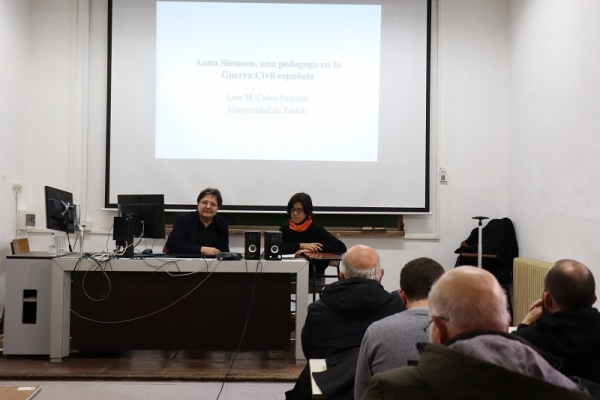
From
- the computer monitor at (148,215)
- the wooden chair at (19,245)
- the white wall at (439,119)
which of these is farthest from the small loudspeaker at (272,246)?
the wooden chair at (19,245)

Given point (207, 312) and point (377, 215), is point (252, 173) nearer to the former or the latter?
point (377, 215)

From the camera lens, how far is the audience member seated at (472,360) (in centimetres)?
106

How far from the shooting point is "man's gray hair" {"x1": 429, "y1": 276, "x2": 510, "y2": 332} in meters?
1.23

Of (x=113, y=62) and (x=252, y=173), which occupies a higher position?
(x=113, y=62)

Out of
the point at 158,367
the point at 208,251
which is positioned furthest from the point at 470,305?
the point at 208,251

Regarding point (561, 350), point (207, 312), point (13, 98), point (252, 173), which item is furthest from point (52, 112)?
point (561, 350)

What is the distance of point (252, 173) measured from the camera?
627 centimetres

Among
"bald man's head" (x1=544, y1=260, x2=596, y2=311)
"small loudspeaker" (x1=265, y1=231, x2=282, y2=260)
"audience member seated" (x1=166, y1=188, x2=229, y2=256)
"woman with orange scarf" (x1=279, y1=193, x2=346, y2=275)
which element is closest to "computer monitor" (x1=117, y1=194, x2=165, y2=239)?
"audience member seated" (x1=166, y1=188, x2=229, y2=256)

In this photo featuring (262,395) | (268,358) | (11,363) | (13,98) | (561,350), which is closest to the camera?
(561,350)

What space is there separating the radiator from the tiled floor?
2.25 metres

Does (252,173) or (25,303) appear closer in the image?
(25,303)

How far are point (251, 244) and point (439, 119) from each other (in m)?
2.93

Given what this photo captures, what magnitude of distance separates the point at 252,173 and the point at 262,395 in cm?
295

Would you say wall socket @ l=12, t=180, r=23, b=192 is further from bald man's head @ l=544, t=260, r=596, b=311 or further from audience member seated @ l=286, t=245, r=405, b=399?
bald man's head @ l=544, t=260, r=596, b=311
